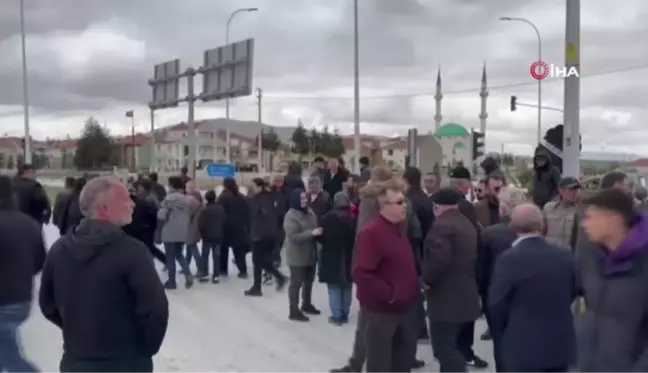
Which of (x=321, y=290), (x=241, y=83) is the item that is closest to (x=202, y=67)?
(x=241, y=83)

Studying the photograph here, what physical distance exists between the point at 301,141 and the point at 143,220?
260 feet

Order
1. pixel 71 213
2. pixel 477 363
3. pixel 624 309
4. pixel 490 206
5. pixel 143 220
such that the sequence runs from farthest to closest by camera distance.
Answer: pixel 71 213, pixel 143 220, pixel 490 206, pixel 477 363, pixel 624 309

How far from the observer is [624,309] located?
407cm

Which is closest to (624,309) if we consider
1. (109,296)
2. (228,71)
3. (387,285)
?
(387,285)

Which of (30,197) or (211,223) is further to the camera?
(211,223)

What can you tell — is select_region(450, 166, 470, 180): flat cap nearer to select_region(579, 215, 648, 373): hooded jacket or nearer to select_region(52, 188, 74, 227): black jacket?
select_region(579, 215, 648, 373): hooded jacket

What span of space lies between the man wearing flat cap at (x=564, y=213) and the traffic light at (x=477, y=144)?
6.31 metres

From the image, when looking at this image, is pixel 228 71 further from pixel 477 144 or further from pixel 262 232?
pixel 262 232

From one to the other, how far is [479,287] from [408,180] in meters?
2.29

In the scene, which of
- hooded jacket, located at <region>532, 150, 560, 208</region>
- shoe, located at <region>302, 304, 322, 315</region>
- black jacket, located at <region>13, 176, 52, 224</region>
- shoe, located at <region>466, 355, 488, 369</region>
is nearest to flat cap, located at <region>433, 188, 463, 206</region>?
shoe, located at <region>466, 355, 488, 369</region>

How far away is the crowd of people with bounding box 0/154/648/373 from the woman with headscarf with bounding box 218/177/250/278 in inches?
104

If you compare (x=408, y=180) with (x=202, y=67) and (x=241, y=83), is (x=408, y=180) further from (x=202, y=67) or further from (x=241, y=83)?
(x=202, y=67)

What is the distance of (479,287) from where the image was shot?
7133mm

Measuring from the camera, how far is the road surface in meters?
8.17
